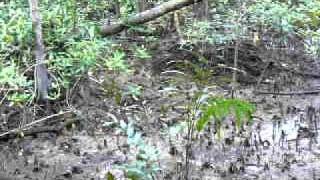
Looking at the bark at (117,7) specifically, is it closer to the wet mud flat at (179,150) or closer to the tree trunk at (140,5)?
the tree trunk at (140,5)

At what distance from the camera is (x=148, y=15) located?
6.78 metres

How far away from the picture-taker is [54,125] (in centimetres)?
592

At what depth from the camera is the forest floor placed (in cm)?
494

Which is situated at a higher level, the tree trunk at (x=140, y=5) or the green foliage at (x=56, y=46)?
the tree trunk at (x=140, y=5)

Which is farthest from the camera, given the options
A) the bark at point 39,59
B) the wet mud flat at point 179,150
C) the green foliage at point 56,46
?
the bark at point 39,59

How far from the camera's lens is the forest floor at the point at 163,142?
4941 mm

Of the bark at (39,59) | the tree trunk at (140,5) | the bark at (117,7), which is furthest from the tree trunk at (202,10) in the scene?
the bark at (39,59)

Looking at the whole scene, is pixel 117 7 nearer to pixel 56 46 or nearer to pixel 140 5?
pixel 140 5

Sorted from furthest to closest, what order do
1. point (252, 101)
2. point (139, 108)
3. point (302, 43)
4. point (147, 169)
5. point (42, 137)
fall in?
point (302, 43) < point (252, 101) < point (139, 108) < point (42, 137) < point (147, 169)

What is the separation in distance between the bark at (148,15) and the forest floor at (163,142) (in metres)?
0.72

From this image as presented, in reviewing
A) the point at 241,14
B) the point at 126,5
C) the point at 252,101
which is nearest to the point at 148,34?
the point at 126,5

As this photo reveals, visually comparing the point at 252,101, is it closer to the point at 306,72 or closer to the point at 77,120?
the point at 306,72

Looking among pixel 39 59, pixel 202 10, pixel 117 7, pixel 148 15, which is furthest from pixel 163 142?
pixel 202 10

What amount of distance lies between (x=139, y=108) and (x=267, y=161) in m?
1.98
